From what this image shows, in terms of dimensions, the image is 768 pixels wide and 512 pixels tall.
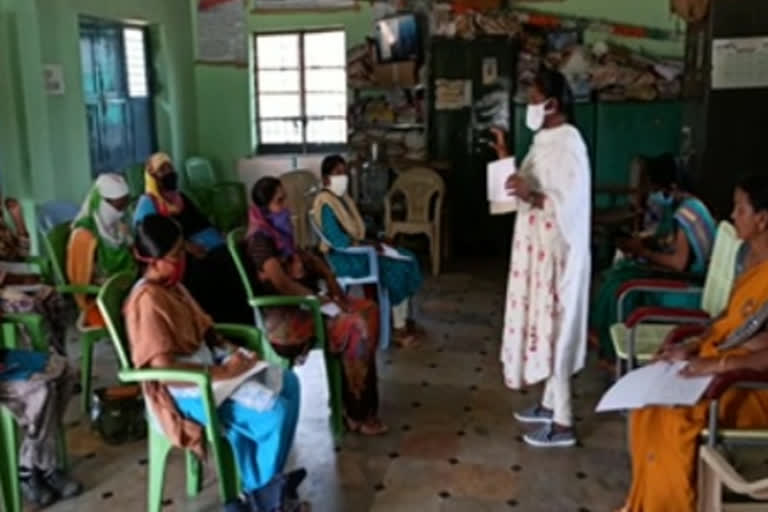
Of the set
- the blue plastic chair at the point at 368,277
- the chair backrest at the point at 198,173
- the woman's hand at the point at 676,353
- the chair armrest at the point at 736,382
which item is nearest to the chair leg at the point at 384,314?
the blue plastic chair at the point at 368,277

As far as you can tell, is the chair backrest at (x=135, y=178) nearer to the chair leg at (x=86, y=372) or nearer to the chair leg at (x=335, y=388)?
the chair leg at (x=86, y=372)

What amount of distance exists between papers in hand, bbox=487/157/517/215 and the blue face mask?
1.09 meters

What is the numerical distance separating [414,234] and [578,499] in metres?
3.81

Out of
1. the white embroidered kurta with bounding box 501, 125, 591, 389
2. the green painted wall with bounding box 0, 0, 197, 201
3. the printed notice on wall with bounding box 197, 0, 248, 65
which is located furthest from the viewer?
the printed notice on wall with bounding box 197, 0, 248, 65

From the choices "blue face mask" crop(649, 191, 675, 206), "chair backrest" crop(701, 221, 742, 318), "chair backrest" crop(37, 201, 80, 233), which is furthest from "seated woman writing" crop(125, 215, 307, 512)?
"chair backrest" crop(37, 201, 80, 233)

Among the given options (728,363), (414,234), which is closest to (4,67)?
(414,234)

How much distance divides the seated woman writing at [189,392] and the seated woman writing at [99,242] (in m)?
1.24

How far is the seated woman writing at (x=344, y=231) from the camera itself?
4129mm

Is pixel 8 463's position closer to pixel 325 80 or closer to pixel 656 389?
pixel 656 389

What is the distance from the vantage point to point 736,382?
2152 mm

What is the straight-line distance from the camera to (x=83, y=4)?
17.4 feet

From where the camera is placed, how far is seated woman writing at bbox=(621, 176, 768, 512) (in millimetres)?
2211

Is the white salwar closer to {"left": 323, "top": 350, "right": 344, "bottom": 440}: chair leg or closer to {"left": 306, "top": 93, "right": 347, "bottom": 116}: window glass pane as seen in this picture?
{"left": 323, "top": 350, "right": 344, "bottom": 440}: chair leg

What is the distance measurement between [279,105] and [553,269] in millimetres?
4741
